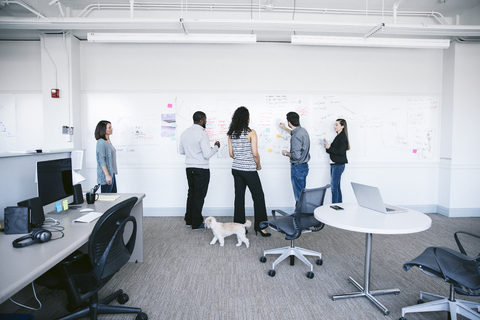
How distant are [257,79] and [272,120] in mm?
691

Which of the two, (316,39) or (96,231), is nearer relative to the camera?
(96,231)

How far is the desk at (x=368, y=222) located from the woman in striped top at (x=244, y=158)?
108 centimetres

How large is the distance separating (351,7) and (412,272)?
3.64 metres

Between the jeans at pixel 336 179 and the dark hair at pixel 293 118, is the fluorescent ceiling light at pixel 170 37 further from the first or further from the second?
the jeans at pixel 336 179

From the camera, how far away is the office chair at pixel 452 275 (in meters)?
1.54

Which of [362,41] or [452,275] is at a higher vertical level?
[362,41]

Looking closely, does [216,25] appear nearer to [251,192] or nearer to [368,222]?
[251,192]

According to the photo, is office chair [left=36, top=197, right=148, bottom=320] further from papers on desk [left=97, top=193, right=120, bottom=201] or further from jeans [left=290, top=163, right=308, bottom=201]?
jeans [left=290, top=163, right=308, bottom=201]

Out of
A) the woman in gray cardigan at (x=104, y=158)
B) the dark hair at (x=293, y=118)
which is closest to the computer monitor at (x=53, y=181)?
the woman in gray cardigan at (x=104, y=158)

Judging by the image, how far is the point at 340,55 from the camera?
13.6ft

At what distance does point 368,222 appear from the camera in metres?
1.81

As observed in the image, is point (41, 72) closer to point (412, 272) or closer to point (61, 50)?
point (61, 50)

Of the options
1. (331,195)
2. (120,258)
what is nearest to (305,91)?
(331,195)

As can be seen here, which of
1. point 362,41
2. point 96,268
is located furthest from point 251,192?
point 362,41
